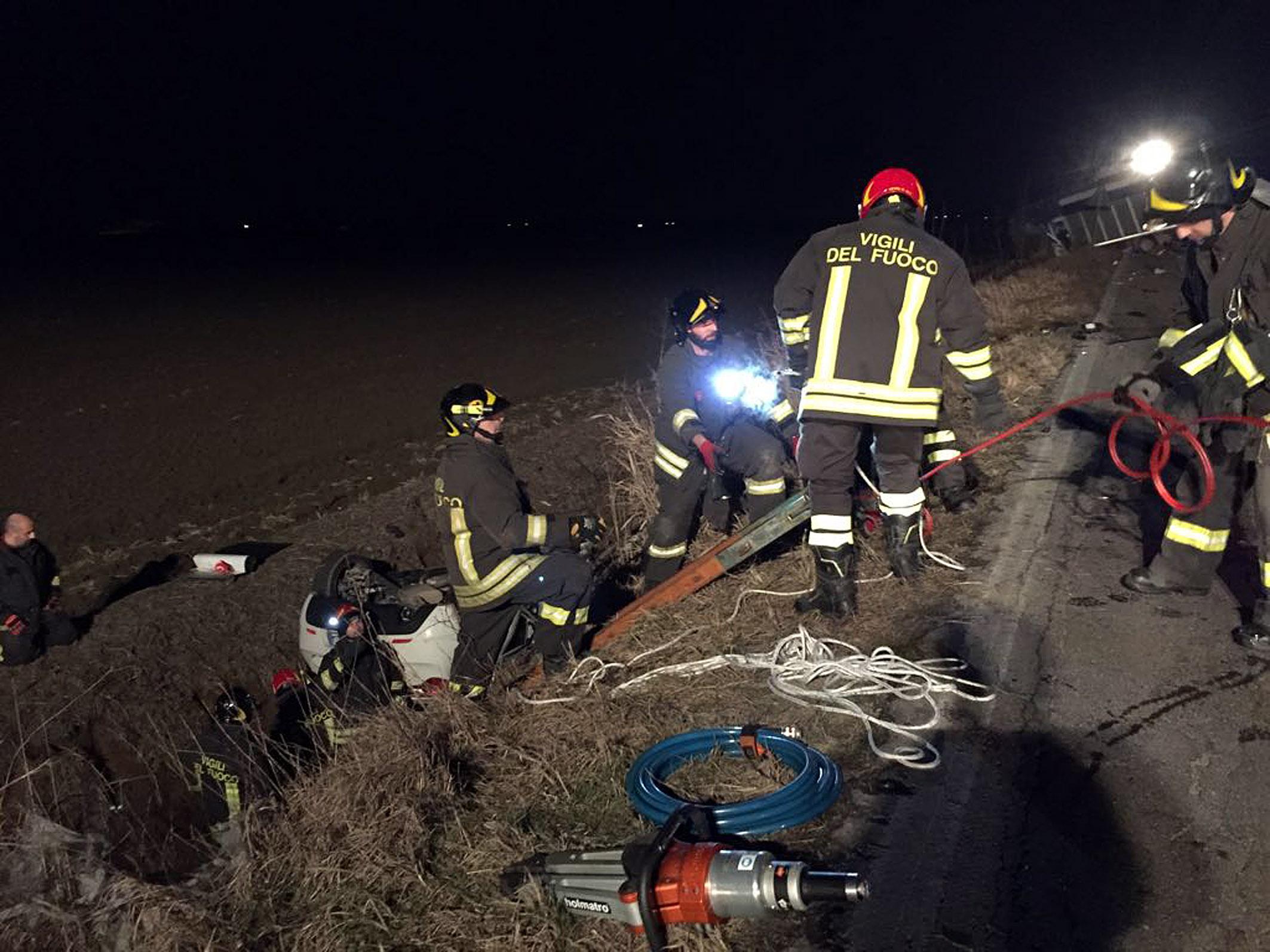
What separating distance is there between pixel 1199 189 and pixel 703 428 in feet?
9.47

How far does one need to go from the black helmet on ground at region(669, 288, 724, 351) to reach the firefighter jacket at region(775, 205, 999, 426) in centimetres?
155

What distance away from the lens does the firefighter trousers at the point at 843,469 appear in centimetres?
498

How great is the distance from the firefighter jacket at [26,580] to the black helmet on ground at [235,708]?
1.36 m

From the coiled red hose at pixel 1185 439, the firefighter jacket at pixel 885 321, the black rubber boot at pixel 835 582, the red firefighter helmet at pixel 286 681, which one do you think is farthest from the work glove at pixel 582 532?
the coiled red hose at pixel 1185 439

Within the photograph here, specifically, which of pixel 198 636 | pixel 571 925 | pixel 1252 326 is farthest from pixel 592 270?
pixel 571 925

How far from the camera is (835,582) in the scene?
4.93 m

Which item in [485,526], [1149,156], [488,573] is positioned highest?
[1149,156]

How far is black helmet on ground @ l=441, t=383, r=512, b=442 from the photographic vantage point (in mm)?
5652

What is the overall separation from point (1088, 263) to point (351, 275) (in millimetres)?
15703

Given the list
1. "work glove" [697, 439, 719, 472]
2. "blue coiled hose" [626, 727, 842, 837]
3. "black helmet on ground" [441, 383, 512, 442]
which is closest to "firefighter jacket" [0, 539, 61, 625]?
"black helmet on ground" [441, 383, 512, 442]

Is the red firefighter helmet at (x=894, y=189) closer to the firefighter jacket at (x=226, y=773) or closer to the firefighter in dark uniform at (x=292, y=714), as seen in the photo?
the firefighter jacket at (x=226, y=773)

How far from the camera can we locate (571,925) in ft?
10.4

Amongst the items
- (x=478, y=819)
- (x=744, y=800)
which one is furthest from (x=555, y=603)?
(x=744, y=800)

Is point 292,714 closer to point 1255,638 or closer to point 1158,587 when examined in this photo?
point 1158,587
